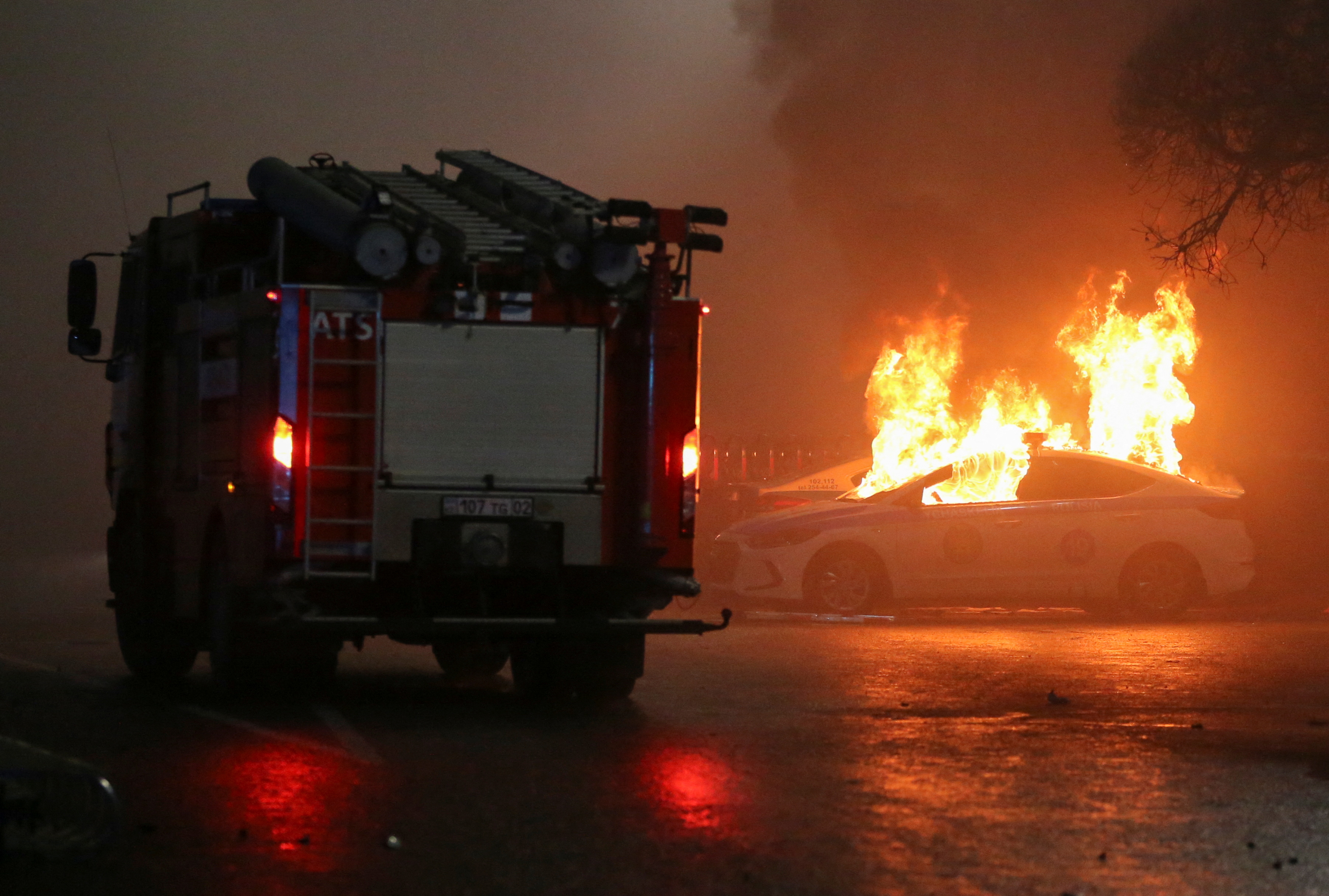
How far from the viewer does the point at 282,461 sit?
9.10m

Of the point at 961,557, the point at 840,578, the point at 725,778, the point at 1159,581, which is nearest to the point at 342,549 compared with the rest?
the point at 725,778

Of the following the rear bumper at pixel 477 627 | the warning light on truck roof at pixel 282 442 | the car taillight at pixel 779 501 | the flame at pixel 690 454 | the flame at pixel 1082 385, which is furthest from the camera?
the flame at pixel 1082 385

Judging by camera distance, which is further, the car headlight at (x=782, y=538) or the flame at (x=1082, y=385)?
the flame at (x=1082, y=385)

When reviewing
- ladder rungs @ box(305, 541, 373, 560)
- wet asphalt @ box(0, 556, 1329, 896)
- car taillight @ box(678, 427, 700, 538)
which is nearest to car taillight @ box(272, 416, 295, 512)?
ladder rungs @ box(305, 541, 373, 560)

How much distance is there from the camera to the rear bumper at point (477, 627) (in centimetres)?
898

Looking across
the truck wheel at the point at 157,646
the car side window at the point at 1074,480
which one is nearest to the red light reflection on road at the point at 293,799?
the truck wheel at the point at 157,646

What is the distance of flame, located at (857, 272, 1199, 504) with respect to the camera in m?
23.3

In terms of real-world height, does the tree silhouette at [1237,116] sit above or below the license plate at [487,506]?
above

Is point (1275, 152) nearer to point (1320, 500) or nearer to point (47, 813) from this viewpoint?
point (1320, 500)

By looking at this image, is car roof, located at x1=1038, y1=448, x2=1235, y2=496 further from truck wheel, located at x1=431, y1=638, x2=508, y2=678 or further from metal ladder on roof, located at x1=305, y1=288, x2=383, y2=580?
metal ladder on roof, located at x1=305, y1=288, x2=383, y2=580

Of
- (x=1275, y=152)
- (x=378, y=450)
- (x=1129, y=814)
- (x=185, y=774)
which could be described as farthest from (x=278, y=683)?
(x=1275, y=152)

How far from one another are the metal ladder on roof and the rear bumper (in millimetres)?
276

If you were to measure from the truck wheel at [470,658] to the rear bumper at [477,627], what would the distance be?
194cm

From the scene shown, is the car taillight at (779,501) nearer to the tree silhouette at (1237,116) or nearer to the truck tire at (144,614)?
the tree silhouette at (1237,116)
